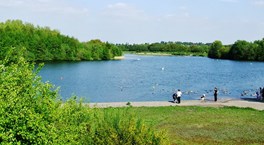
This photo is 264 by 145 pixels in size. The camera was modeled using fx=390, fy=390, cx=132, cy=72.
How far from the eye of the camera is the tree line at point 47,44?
456ft

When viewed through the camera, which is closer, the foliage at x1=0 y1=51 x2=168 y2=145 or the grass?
the foliage at x1=0 y1=51 x2=168 y2=145

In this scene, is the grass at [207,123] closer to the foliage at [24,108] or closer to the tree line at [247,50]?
the foliage at [24,108]

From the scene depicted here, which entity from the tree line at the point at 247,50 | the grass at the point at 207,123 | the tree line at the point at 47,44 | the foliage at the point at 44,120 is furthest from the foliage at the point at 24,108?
the tree line at the point at 247,50

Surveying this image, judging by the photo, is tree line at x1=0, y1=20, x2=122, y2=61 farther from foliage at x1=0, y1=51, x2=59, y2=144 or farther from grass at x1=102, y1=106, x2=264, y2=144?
foliage at x1=0, y1=51, x2=59, y2=144

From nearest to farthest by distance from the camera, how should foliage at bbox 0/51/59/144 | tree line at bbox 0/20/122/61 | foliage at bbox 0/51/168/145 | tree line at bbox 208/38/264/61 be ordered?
foliage at bbox 0/51/59/144, foliage at bbox 0/51/168/145, tree line at bbox 0/20/122/61, tree line at bbox 208/38/264/61

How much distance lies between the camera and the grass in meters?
24.0

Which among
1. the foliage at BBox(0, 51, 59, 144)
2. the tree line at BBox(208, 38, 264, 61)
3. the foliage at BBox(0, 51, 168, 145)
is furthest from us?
the tree line at BBox(208, 38, 264, 61)

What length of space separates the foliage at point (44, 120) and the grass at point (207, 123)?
6.71 meters

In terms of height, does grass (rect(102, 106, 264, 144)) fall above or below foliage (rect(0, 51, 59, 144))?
below

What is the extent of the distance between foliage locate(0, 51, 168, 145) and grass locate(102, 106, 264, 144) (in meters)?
6.71

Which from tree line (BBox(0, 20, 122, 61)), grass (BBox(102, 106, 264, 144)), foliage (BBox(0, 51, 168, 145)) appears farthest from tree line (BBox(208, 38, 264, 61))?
foliage (BBox(0, 51, 168, 145))

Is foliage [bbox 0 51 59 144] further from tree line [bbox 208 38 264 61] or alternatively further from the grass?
tree line [bbox 208 38 264 61]

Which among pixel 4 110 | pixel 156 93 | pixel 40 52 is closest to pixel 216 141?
pixel 4 110

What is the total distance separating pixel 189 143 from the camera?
22.9 meters
